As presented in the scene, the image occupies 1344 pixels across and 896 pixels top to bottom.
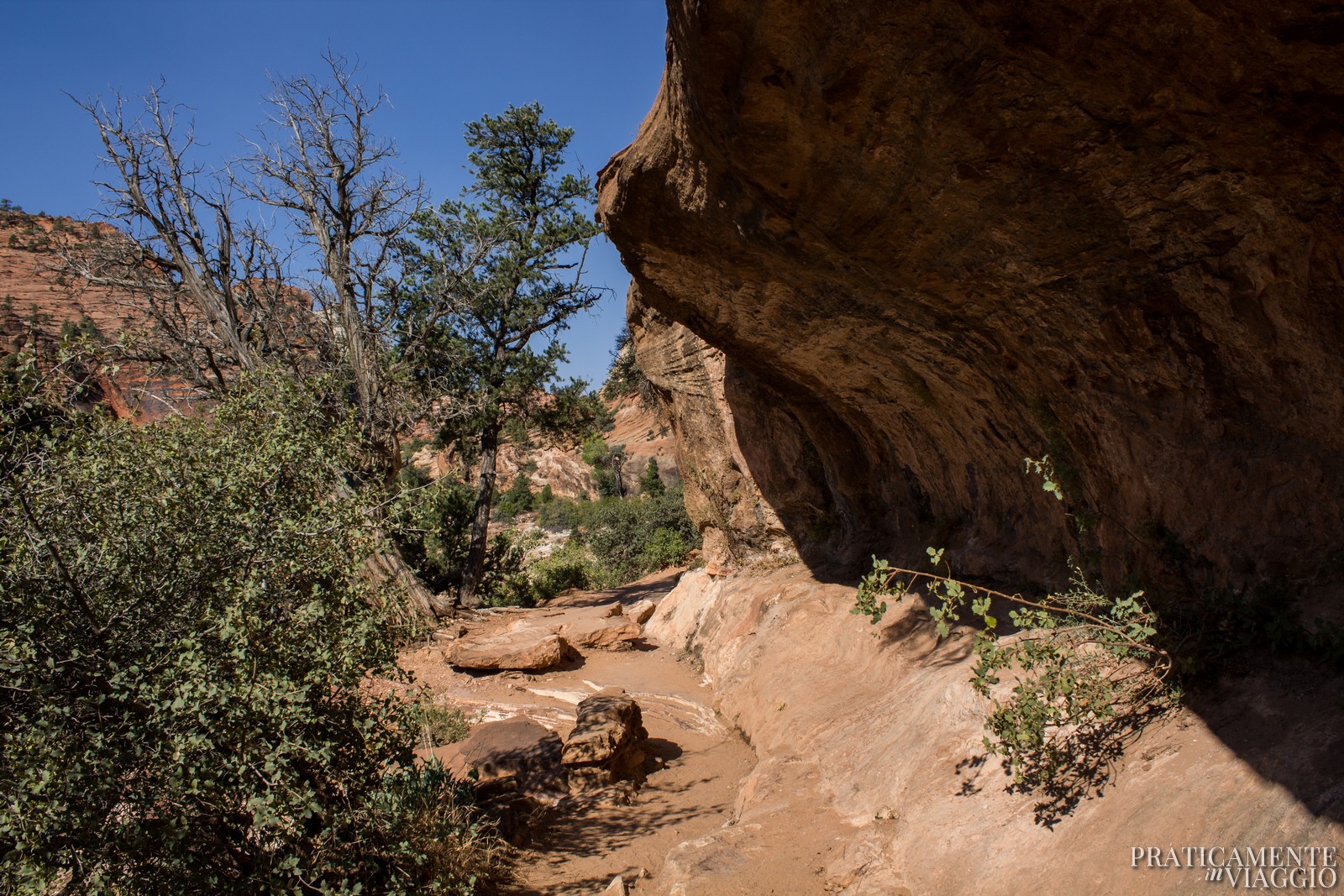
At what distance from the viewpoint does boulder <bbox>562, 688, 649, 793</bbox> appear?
6.21 m

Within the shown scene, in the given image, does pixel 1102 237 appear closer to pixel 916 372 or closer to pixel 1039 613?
pixel 1039 613

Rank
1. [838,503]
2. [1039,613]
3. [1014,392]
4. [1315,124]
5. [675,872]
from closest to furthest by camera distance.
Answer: [1315,124] → [1039,613] → [675,872] → [1014,392] → [838,503]

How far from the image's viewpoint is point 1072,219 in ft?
11.4

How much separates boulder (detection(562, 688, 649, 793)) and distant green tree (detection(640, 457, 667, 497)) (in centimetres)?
2577

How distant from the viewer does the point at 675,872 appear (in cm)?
423

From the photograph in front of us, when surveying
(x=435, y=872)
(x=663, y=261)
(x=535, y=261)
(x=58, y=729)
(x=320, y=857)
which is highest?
(x=535, y=261)

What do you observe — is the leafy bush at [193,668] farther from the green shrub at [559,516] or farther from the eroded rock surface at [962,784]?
the green shrub at [559,516]

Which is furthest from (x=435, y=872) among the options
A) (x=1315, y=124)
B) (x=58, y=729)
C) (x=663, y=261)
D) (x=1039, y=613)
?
(x=1315, y=124)

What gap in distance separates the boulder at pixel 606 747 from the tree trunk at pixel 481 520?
26.3 feet

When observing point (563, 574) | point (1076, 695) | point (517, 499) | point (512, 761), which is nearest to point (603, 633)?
point (512, 761)

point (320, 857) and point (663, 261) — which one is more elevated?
point (663, 261)

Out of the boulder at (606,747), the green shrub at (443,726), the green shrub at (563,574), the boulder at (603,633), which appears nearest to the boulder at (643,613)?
the boulder at (603,633)

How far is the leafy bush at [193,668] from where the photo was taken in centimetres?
293

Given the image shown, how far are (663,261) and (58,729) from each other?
4.61m
